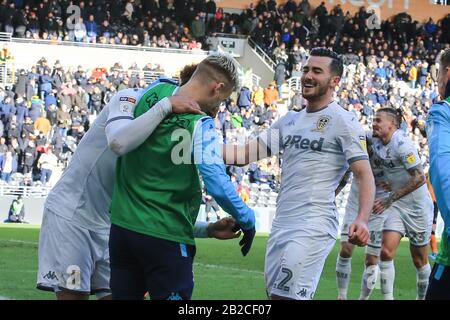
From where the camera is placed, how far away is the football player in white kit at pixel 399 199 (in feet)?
34.9

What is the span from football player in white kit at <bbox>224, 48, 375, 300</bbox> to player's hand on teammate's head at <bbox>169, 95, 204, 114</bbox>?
5.98 ft

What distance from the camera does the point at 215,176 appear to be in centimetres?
471

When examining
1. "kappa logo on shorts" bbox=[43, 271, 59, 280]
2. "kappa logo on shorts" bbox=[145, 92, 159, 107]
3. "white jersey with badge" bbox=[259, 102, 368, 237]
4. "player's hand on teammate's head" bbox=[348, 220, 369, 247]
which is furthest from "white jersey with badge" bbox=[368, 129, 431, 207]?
"kappa logo on shorts" bbox=[145, 92, 159, 107]

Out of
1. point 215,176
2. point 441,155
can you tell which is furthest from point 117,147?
point 441,155

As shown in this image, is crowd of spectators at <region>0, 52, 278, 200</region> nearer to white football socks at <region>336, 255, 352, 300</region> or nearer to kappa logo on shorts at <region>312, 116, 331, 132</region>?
white football socks at <region>336, 255, 352, 300</region>

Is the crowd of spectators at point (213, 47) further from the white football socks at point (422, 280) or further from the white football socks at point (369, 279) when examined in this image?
the white football socks at point (369, 279)

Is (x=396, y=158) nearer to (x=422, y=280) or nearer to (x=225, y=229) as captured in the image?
(x=422, y=280)

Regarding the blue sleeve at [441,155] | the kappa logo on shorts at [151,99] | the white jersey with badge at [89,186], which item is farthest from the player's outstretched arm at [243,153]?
the blue sleeve at [441,155]

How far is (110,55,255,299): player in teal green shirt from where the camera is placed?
Result: 4766 mm

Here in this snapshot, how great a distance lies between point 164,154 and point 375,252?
636cm

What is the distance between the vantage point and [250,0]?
133 ft

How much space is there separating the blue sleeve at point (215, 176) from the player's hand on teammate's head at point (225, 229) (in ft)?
0.94
